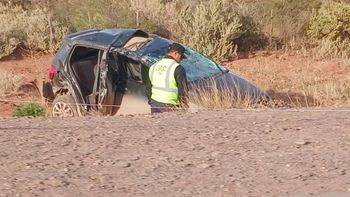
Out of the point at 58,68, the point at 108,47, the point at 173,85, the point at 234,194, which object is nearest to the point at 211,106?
the point at 173,85

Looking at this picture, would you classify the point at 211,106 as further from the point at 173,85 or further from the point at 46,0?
the point at 46,0

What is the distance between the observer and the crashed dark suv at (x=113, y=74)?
1155 centimetres

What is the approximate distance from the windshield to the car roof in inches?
13.6

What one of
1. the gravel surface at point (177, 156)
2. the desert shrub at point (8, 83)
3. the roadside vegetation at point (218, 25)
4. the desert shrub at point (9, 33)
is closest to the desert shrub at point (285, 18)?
the roadside vegetation at point (218, 25)

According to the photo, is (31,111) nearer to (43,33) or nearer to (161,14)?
(43,33)

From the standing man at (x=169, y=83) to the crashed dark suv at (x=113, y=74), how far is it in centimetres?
48

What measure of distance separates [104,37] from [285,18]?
37.6ft

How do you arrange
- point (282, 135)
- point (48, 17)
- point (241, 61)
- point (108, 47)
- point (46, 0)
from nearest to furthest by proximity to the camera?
point (282, 135) < point (108, 47) < point (241, 61) < point (48, 17) < point (46, 0)

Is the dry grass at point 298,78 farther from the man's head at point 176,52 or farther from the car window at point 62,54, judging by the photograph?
the car window at point 62,54

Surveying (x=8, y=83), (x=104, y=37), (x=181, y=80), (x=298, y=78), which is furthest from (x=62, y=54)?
(x=298, y=78)

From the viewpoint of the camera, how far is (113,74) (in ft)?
38.3

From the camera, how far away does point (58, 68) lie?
12.4 metres

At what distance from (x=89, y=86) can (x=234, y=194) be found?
Result: 6.79 m

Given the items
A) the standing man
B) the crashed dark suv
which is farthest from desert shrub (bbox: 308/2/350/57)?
the standing man
